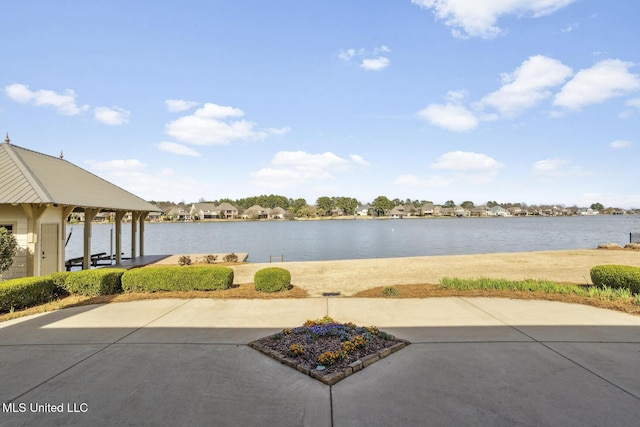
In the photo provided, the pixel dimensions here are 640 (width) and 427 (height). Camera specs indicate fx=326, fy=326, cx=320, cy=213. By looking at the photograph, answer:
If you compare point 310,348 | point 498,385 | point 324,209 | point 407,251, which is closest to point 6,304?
point 310,348

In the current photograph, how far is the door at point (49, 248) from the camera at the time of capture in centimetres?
1400

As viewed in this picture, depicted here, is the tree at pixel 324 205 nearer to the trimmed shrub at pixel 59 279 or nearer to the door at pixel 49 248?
the door at pixel 49 248

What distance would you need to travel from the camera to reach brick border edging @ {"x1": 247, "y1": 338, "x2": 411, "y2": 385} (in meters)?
5.21

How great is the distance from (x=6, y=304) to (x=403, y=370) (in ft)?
36.7

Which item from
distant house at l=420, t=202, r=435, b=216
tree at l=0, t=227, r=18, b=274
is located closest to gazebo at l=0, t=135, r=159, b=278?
tree at l=0, t=227, r=18, b=274

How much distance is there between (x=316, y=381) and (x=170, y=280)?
8.36 meters

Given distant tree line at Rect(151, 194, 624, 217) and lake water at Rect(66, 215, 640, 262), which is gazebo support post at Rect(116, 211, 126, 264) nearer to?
lake water at Rect(66, 215, 640, 262)

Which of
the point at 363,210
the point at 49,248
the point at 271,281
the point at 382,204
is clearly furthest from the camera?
the point at 363,210

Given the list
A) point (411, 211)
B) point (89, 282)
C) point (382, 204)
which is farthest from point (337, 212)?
point (89, 282)

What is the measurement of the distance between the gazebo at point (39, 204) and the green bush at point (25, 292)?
11.0ft

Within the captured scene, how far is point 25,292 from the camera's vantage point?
9852 millimetres

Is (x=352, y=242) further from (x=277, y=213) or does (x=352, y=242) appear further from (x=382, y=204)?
(x=382, y=204)

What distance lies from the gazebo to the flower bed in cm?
1170

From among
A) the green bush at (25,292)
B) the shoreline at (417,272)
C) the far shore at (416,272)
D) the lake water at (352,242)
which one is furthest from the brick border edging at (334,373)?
the lake water at (352,242)
